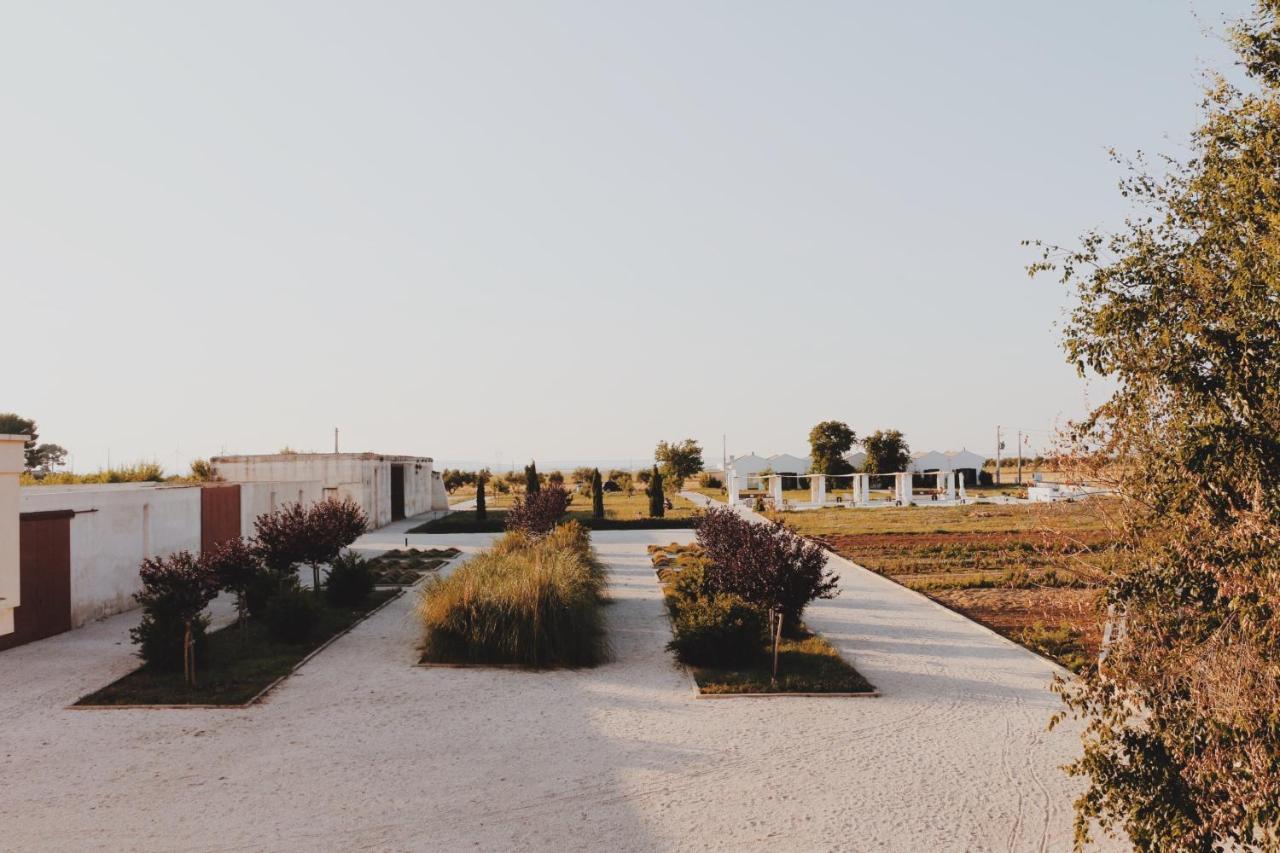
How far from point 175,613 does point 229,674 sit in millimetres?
1045

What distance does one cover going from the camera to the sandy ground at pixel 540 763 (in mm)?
6211

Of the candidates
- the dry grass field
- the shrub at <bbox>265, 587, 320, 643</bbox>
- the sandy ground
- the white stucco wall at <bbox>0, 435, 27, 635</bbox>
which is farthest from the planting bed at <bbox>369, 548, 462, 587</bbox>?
the white stucco wall at <bbox>0, 435, 27, 635</bbox>

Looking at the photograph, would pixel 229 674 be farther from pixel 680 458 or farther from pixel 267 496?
pixel 680 458

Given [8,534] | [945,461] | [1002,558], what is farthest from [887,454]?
[8,534]

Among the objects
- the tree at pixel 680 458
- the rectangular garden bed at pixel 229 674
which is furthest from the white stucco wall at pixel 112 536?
the tree at pixel 680 458

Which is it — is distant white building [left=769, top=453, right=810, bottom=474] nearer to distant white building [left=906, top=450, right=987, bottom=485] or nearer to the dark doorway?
distant white building [left=906, top=450, right=987, bottom=485]

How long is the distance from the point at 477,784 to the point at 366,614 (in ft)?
28.0

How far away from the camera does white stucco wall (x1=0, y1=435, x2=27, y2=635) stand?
826 cm

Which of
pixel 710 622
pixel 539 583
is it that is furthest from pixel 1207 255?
pixel 539 583

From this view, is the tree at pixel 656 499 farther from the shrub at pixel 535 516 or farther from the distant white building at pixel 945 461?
the distant white building at pixel 945 461

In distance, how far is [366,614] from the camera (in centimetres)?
1492

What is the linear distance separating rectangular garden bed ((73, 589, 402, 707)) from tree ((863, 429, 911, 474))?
47860mm

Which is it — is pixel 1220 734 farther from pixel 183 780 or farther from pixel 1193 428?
pixel 183 780

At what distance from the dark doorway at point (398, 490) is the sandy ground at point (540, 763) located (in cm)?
2627
